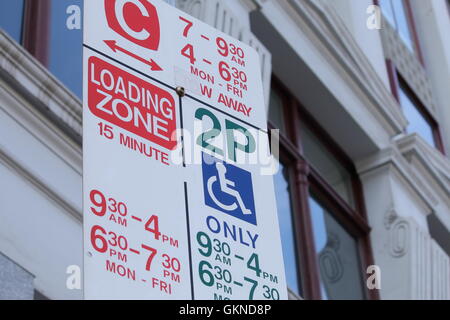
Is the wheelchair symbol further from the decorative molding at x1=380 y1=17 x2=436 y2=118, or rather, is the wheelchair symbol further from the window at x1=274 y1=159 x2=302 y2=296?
the decorative molding at x1=380 y1=17 x2=436 y2=118

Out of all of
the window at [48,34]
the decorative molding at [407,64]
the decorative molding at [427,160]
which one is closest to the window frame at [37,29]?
the window at [48,34]

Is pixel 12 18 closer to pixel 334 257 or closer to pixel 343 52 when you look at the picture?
pixel 334 257

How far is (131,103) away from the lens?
9.93ft

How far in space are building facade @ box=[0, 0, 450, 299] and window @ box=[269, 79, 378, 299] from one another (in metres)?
0.02

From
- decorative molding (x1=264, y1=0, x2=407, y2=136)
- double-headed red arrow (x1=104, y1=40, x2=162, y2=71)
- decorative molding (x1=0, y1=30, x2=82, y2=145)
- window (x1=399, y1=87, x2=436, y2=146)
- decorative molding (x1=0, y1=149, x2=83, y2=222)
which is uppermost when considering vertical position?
window (x1=399, y1=87, x2=436, y2=146)

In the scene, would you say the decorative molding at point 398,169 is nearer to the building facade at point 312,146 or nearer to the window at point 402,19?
the building facade at point 312,146

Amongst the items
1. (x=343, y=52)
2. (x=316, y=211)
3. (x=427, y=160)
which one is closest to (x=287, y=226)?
(x=316, y=211)

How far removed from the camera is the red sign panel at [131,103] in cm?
296

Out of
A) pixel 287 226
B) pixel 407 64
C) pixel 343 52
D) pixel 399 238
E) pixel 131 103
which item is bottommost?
pixel 131 103

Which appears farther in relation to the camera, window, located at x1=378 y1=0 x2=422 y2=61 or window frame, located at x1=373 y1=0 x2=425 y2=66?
window frame, located at x1=373 y1=0 x2=425 y2=66

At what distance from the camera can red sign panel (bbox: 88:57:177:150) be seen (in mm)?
2963

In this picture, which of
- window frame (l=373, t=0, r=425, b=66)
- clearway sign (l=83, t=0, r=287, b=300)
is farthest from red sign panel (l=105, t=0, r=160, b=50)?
window frame (l=373, t=0, r=425, b=66)

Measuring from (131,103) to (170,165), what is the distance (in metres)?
0.21
